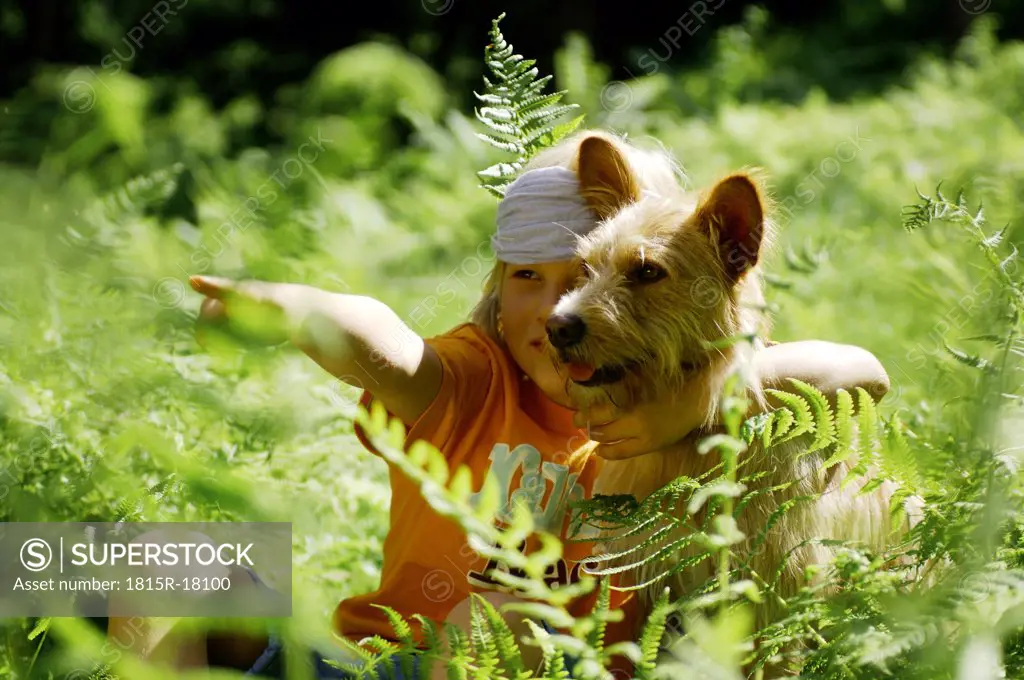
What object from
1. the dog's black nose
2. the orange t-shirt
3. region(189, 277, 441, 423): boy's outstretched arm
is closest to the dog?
the dog's black nose

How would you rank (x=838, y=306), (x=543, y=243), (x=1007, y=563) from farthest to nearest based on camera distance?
(x=838, y=306) < (x=543, y=243) < (x=1007, y=563)

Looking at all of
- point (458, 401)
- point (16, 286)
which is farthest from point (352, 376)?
point (16, 286)

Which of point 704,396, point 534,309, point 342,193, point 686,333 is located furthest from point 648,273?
point 342,193

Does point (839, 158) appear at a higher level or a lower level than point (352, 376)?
lower

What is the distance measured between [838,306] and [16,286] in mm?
3161

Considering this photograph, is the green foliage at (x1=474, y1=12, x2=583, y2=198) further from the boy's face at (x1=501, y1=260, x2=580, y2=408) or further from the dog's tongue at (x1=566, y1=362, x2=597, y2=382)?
the dog's tongue at (x1=566, y1=362, x2=597, y2=382)

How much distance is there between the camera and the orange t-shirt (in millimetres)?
2145

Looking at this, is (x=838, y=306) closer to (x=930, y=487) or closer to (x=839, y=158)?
(x=839, y=158)

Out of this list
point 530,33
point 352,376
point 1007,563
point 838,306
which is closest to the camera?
point 1007,563

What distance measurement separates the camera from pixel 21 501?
1452mm

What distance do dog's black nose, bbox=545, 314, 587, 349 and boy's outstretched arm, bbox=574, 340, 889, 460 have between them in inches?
6.7

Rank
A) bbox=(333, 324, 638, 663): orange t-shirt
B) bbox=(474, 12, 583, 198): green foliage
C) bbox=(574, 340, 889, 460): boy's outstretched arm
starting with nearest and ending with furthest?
bbox=(574, 340, 889, 460): boy's outstretched arm < bbox=(333, 324, 638, 663): orange t-shirt < bbox=(474, 12, 583, 198): green foliage

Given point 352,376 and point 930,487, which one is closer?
point 930,487

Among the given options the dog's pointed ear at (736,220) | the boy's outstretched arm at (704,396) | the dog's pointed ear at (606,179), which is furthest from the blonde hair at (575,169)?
the boy's outstretched arm at (704,396)
